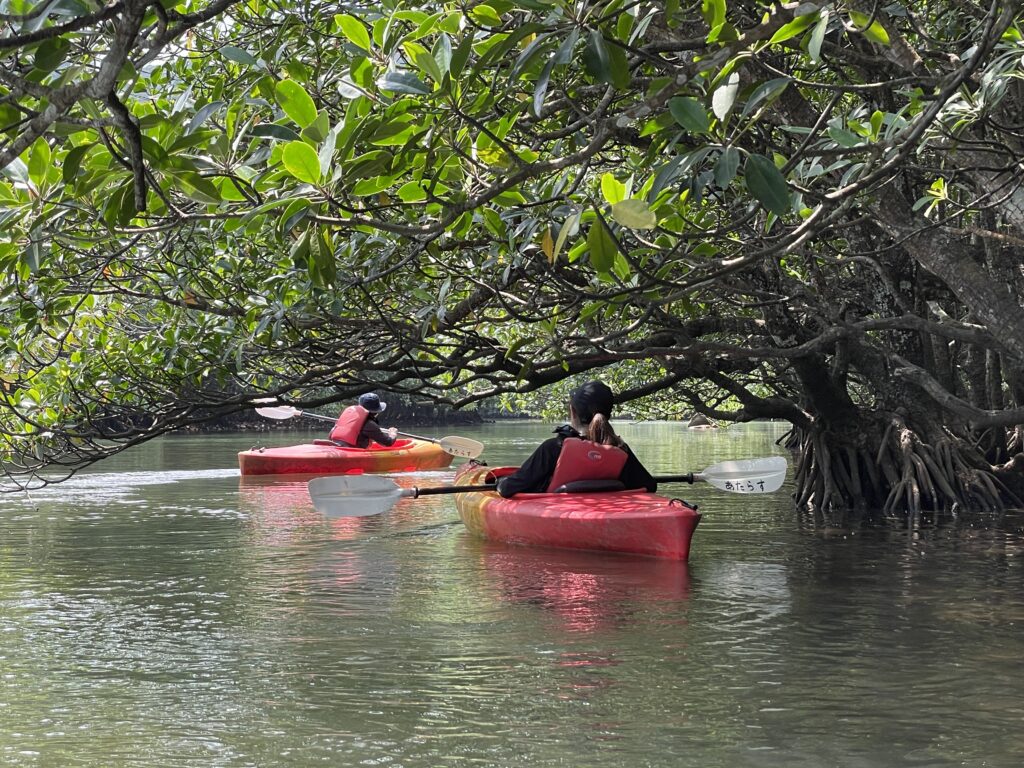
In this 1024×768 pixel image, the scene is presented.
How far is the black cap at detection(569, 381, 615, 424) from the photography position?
9.63 metres

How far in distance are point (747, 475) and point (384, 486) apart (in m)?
2.97

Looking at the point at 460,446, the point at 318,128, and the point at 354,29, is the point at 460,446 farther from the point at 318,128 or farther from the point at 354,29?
the point at 318,128

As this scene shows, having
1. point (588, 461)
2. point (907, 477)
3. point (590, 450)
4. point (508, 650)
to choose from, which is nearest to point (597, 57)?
point (508, 650)

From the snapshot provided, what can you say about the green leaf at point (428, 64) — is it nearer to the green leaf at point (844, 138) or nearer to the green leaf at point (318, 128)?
the green leaf at point (318, 128)

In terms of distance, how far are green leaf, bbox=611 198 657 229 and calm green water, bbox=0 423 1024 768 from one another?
87.4 inches

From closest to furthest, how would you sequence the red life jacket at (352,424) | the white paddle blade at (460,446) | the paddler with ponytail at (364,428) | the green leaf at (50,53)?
the green leaf at (50,53) < the white paddle blade at (460,446) < the paddler with ponytail at (364,428) < the red life jacket at (352,424)

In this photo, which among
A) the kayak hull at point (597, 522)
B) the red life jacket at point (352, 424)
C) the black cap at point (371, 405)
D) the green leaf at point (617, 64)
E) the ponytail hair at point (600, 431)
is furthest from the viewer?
the red life jacket at point (352, 424)

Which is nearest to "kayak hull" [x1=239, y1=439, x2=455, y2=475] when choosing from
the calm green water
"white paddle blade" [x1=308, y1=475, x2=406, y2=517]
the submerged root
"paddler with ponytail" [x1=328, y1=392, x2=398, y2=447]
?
"paddler with ponytail" [x1=328, y1=392, x2=398, y2=447]

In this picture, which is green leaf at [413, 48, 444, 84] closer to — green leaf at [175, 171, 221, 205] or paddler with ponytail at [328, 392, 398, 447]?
green leaf at [175, 171, 221, 205]

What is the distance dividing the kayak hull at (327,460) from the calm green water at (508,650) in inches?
278

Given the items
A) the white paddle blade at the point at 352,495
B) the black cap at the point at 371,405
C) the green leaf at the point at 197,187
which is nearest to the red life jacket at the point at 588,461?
the white paddle blade at the point at 352,495

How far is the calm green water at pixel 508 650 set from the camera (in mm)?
4727

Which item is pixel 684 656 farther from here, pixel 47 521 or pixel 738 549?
pixel 47 521

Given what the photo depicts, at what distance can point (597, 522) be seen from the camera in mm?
9289
